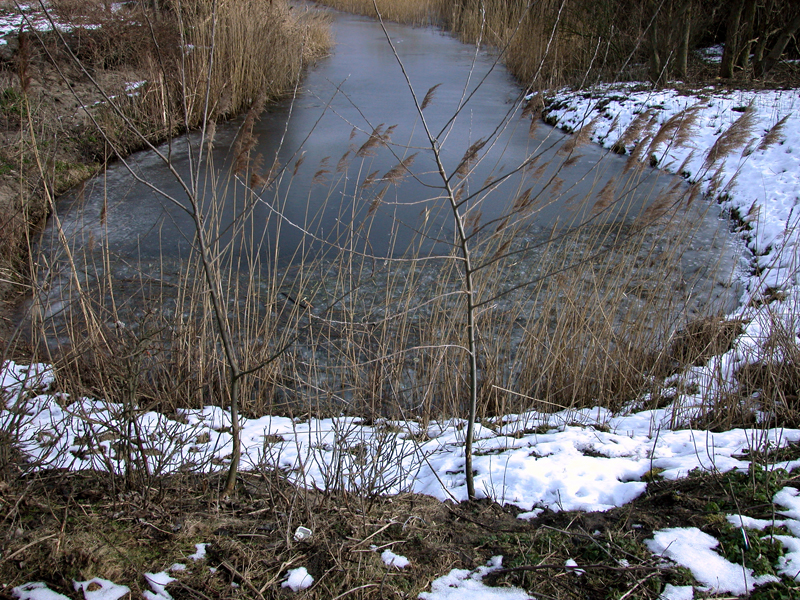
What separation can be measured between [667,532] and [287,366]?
6.62ft

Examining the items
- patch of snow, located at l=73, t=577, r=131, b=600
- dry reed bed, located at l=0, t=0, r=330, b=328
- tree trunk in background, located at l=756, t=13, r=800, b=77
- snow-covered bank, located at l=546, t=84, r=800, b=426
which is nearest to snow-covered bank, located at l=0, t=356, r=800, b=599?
patch of snow, located at l=73, t=577, r=131, b=600

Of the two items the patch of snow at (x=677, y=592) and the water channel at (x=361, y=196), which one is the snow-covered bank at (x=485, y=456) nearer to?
the patch of snow at (x=677, y=592)

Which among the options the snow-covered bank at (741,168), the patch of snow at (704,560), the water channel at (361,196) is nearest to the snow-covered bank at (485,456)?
the patch of snow at (704,560)

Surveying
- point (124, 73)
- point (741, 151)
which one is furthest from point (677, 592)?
point (124, 73)

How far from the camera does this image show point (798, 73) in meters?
8.48

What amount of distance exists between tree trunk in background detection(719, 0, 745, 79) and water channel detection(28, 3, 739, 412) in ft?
10.1

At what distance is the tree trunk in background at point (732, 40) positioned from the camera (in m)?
8.11

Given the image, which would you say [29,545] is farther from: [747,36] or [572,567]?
[747,36]

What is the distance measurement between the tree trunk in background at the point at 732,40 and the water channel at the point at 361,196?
3.06 m

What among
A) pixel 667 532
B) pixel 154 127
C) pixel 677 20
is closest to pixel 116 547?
pixel 667 532

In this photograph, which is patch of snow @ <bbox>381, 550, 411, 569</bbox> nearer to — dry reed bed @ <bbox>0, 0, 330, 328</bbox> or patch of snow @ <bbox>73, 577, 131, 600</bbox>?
patch of snow @ <bbox>73, 577, 131, 600</bbox>

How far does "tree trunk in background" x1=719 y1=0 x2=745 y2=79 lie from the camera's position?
8.11m

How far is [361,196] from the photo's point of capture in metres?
3.81

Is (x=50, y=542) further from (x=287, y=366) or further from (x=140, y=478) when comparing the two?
(x=287, y=366)
